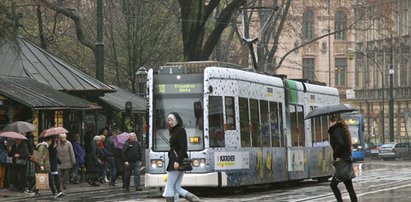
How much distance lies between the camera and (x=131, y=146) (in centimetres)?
2920

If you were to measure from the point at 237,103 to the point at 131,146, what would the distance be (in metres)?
5.04

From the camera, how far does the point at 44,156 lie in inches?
1012

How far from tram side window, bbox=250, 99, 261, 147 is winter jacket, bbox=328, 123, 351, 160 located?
6.83 m

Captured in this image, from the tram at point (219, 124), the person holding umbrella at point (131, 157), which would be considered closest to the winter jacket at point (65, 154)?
the person holding umbrella at point (131, 157)

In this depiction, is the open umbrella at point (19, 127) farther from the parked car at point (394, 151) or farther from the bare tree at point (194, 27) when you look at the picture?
the parked car at point (394, 151)

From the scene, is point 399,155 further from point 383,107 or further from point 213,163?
point 213,163

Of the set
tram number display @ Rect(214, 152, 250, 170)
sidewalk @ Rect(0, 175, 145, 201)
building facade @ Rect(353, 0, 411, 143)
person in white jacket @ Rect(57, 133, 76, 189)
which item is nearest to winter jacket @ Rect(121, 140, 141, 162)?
sidewalk @ Rect(0, 175, 145, 201)

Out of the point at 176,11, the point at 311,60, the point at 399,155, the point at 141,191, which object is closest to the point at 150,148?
the point at 141,191

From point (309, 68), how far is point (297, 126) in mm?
74873

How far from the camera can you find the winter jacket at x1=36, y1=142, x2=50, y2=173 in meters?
25.6

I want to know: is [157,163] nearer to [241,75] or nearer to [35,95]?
[241,75]

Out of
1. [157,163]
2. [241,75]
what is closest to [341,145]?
[157,163]

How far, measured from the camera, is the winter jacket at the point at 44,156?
2564 cm

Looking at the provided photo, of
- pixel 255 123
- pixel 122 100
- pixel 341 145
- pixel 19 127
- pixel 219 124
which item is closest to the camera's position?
pixel 341 145
